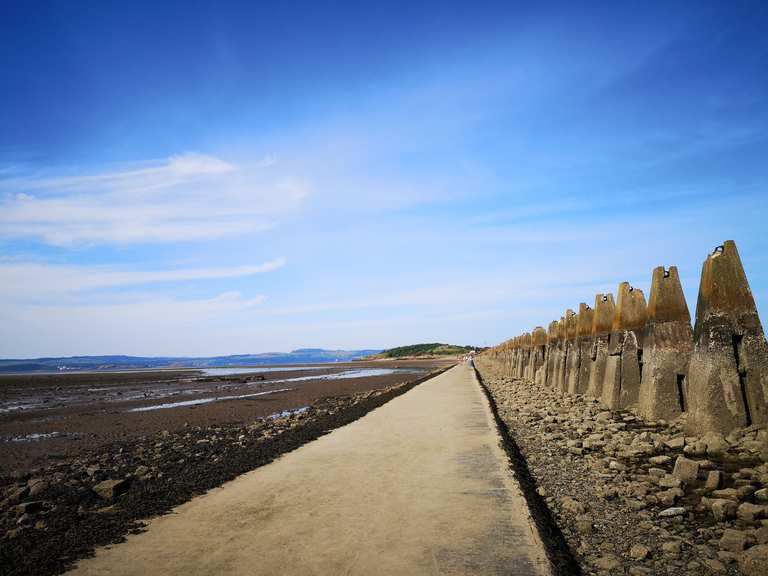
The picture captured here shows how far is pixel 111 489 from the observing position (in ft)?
22.2

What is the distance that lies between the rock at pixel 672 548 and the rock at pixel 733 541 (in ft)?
1.09

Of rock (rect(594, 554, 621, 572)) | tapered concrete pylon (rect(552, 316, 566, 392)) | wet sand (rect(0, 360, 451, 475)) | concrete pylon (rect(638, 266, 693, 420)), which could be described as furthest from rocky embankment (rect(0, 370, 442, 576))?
tapered concrete pylon (rect(552, 316, 566, 392))

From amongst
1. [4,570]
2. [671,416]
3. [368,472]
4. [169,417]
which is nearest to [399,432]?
[368,472]

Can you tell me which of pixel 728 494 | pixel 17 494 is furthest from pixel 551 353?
pixel 17 494

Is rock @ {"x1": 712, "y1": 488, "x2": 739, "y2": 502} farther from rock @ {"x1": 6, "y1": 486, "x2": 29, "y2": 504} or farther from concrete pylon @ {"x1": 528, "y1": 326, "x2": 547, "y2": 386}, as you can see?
concrete pylon @ {"x1": 528, "y1": 326, "x2": 547, "y2": 386}

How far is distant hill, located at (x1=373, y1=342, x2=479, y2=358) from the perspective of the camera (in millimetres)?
121688

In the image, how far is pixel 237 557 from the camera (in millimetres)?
4020

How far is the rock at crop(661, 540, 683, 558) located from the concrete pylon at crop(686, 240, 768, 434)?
412 centimetres

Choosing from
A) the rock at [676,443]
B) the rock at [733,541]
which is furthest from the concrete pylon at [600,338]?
the rock at [733,541]

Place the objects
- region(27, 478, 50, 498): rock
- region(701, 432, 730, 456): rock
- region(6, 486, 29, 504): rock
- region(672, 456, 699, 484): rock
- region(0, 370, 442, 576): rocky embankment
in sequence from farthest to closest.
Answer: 1. region(27, 478, 50, 498): rock
2. region(701, 432, 730, 456): rock
3. region(6, 486, 29, 504): rock
4. region(672, 456, 699, 484): rock
5. region(0, 370, 442, 576): rocky embankment

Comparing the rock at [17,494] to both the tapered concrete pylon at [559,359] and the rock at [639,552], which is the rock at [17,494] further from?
the tapered concrete pylon at [559,359]

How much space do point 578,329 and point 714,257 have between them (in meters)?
9.20

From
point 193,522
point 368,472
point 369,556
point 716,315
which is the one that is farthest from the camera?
point 716,315

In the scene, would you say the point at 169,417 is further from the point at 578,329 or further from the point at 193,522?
the point at 578,329
